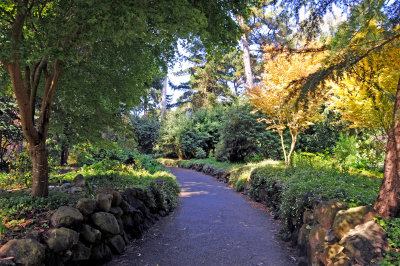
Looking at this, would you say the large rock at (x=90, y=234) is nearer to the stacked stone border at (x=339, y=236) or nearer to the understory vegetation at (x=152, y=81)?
the understory vegetation at (x=152, y=81)

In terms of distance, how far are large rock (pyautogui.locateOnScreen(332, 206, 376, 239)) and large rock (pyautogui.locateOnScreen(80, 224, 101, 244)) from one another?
11.0ft

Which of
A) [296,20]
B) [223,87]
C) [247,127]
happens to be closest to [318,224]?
[296,20]

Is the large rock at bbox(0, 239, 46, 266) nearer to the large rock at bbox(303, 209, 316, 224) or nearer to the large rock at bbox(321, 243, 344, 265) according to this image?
the large rock at bbox(321, 243, 344, 265)

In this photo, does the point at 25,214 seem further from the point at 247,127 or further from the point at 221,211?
the point at 247,127

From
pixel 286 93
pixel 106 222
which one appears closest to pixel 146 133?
pixel 286 93

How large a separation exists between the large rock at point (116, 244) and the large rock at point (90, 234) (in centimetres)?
40

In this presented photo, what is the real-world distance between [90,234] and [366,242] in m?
3.59

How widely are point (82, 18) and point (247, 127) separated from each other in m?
11.7

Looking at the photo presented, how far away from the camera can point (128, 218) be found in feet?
16.3

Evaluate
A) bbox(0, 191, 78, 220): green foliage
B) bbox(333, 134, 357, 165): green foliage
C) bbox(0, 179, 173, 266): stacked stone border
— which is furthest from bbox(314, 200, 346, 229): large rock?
bbox(333, 134, 357, 165): green foliage

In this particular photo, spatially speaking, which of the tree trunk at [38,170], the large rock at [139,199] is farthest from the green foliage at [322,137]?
the tree trunk at [38,170]

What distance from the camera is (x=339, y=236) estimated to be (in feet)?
10.7

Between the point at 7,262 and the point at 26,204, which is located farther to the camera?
the point at 26,204

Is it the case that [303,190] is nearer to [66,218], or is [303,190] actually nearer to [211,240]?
[211,240]
